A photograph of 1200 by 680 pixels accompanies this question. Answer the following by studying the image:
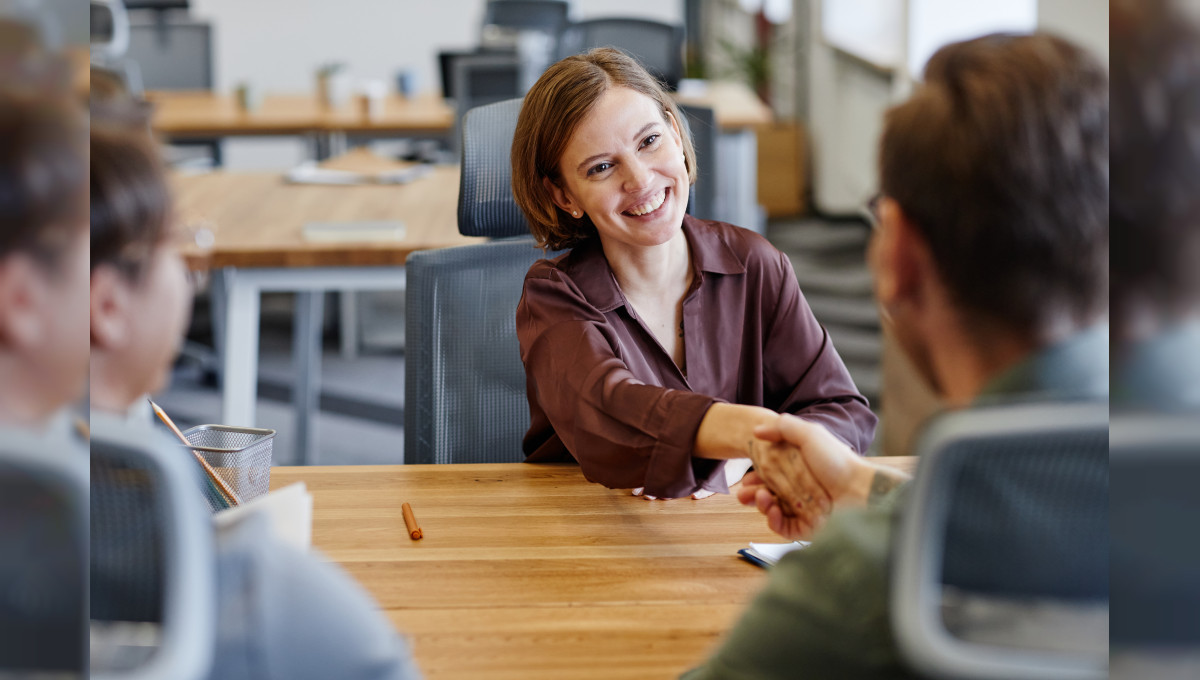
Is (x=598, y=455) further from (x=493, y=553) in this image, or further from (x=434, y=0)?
(x=434, y=0)

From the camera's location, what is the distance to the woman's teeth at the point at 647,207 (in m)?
1.25

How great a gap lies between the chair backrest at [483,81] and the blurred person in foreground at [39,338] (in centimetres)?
305

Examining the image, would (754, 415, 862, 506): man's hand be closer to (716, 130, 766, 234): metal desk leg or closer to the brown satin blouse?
the brown satin blouse

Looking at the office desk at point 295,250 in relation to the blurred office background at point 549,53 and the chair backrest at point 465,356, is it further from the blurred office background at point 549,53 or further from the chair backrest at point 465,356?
the chair backrest at point 465,356

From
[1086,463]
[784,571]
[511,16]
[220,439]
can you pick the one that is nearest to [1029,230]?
[1086,463]

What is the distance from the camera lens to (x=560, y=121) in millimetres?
1218

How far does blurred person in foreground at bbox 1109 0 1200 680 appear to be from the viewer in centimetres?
49

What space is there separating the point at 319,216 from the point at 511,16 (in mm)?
2680

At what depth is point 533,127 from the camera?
1249 millimetres

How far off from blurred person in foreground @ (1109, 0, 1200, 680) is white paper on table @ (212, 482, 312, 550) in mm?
398

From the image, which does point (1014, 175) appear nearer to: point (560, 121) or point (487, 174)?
point (560, 121)

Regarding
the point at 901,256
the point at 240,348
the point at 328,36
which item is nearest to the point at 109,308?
the point at 901,256

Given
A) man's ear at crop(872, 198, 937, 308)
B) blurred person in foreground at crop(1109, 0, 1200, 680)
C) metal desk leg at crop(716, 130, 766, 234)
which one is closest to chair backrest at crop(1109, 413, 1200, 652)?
blurred person in foreground at crop(1109, 0, 1200, 680)

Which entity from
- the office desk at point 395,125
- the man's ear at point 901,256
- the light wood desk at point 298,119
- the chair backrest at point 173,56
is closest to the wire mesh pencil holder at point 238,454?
the man's ear at point 901,256
